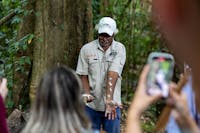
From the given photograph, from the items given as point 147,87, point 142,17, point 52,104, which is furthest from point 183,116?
point 142,17

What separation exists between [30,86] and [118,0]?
348cm

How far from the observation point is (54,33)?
205 inches

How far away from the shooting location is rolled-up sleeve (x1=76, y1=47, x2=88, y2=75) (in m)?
5.43

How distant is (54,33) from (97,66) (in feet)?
2.04

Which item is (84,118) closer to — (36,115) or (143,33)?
(36,115)

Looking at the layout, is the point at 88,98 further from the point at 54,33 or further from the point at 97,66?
the point at 54,33

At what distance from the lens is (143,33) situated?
9500 mm

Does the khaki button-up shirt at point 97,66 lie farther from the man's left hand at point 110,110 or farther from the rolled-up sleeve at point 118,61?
the man's left hand at point 110,110

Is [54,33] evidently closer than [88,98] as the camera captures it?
Yes

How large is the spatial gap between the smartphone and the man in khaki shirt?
12.4 feet

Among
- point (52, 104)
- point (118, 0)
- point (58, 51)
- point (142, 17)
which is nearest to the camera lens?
point (52, 104)

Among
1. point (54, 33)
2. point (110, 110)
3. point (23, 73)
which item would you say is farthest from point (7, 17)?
point (110, 110)

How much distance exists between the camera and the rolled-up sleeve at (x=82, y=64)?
5.43 meters

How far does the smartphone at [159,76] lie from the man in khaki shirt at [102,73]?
3.78 metres
